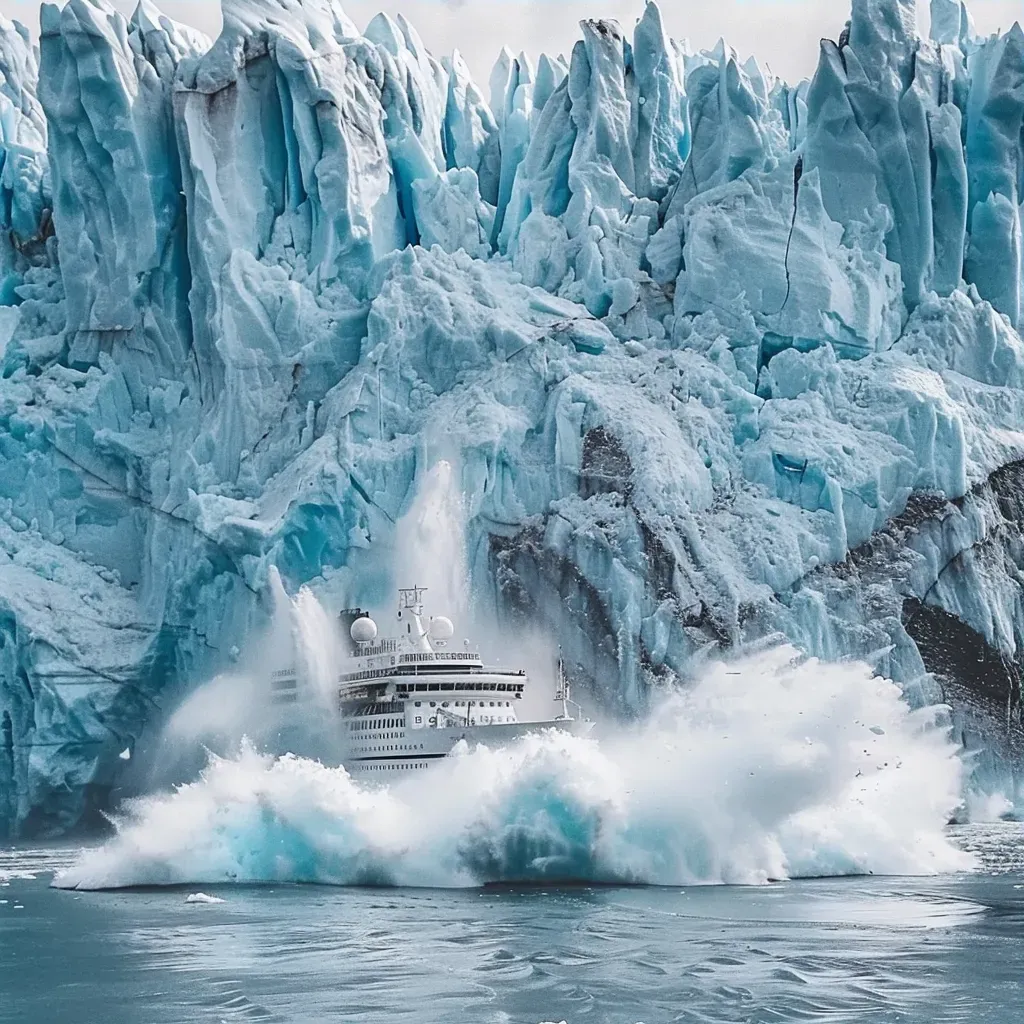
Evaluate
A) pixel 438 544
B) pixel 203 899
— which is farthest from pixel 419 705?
pixel 203 899

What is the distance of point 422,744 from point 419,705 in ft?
3.18

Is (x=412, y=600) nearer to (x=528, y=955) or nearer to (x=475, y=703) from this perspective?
(x=475, y=703)

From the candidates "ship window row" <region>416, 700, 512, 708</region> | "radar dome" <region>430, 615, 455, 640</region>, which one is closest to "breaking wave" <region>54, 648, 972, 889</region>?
"ship window row" <region>416, 700, 512, 708</region>

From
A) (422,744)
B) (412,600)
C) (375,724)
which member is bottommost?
(422,744)

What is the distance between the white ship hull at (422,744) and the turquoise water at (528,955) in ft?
11.7

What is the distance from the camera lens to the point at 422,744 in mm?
31484

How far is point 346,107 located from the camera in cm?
4144

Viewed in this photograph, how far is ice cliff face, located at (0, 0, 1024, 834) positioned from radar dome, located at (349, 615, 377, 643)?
2.38 m

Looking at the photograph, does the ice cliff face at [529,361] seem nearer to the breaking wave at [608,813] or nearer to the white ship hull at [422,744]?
the white ship hull at [422,744]

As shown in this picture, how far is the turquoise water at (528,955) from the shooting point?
18859 mm

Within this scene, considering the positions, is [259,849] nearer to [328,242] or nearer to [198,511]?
[198,511]

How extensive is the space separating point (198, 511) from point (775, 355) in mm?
11950

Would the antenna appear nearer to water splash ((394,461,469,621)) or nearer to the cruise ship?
the cruise ship

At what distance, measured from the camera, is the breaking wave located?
1073 inches
